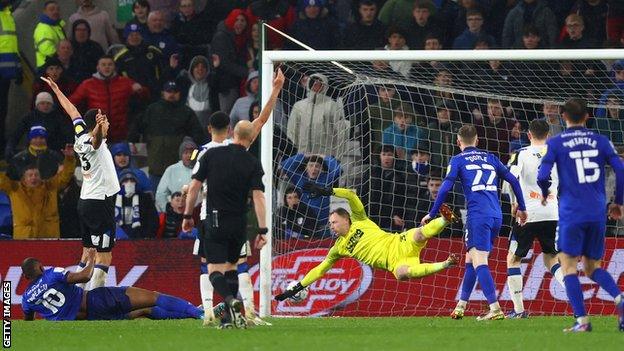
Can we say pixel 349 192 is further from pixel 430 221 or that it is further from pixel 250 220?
pixel 250 220

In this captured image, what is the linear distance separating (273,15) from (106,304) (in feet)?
22.2

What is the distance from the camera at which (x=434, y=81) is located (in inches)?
747

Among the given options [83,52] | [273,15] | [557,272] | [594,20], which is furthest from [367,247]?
[83,52]

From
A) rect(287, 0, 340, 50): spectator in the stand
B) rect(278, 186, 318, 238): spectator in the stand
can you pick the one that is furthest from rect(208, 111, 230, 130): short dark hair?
rect(287, 0, 340, 50): spectator in the stand

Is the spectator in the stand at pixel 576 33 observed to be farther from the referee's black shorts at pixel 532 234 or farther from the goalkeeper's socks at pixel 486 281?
the goalkeeper's socks at pixel 486 281

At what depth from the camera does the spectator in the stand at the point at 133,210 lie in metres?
18.8

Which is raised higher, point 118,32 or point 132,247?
point 118,32

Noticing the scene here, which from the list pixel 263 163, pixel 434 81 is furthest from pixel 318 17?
pixel 263 163

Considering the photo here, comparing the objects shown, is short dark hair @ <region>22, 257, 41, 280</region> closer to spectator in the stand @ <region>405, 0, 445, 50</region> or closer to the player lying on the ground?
the player lying on the ground

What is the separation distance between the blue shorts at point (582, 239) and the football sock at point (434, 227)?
306 centimetres

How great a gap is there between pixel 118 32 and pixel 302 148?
5697 millimetres

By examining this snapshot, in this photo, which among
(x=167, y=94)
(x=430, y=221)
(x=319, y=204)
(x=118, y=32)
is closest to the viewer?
(x=430, y=221)

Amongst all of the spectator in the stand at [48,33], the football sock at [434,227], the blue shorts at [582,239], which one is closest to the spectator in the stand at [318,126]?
the football sock at [434,227]

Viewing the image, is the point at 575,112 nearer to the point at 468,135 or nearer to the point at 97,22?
the point at 468,135
